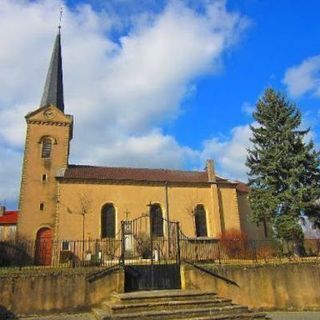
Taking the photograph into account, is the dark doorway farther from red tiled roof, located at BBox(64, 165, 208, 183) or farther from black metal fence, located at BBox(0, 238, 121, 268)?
red tiled roof, located at BBox(64, 165, 208, 183)

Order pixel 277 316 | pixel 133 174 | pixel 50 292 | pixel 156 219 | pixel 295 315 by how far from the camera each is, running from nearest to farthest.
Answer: pixel 50 292, pixel 277 316, pixel 295 315, pixel 156 219, pixel 133 174

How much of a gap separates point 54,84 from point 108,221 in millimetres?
16194

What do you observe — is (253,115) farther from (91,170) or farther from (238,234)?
(91,170)

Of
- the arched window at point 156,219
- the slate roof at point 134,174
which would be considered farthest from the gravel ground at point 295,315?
the slate roof at point 134,174

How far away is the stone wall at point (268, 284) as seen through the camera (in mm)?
13812

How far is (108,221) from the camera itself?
98.6 ft

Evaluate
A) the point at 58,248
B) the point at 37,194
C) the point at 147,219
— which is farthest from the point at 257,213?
the point at 37,194

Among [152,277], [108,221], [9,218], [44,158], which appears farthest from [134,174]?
[9,218]

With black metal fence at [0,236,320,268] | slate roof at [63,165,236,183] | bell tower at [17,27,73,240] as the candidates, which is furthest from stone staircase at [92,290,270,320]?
slate roof at [63,165,236,183]

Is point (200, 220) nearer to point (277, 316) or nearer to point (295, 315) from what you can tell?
point (295, 315)

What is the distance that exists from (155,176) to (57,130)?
10.7 meters

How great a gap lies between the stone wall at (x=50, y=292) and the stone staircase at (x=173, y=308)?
787 mm

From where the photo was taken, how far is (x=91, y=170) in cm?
3244

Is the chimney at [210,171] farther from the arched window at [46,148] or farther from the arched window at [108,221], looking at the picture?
the arched window at [46,148]
